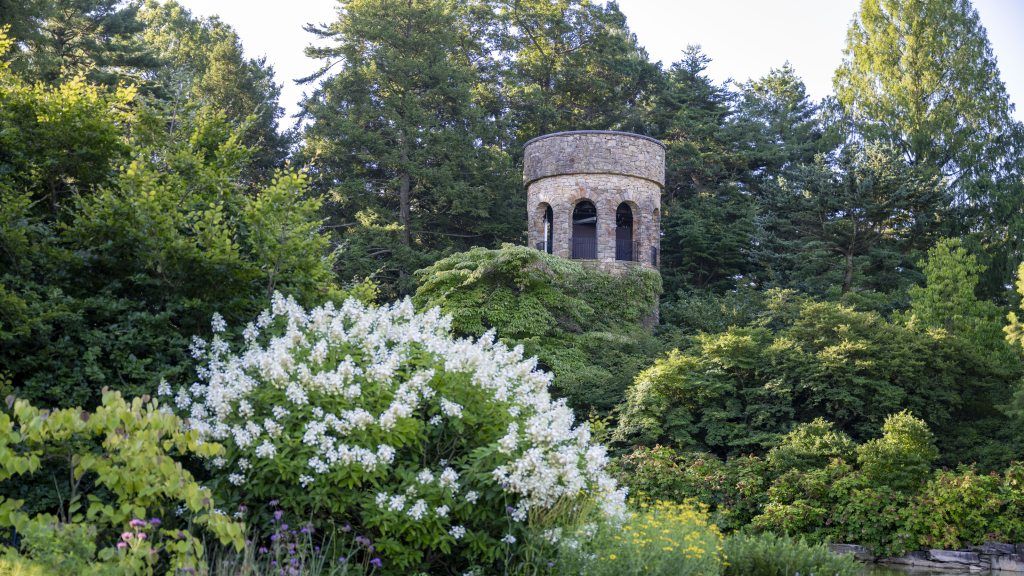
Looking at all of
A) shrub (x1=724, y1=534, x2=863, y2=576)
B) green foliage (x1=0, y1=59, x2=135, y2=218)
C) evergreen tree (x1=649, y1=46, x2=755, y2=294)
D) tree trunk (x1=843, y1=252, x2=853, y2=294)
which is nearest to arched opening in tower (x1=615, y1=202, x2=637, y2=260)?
evergreen tree (x1=649, y1=46, x2=755, y2=294)

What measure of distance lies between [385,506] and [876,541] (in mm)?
7733

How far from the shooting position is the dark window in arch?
20.0m

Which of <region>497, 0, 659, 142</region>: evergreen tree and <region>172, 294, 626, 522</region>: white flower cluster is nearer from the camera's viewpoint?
<region>172, 294, 626, 522</region>: white flower cluster

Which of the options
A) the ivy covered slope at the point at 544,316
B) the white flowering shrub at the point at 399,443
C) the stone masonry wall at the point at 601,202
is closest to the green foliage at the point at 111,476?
the white flowering shrub at the point at 399,443

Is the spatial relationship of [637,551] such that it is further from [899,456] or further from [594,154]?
Answer: [594,154]

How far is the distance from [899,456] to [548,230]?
408 inches

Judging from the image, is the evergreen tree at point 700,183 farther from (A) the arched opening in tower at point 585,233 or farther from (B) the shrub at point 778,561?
(B) the shrub at point 778,561

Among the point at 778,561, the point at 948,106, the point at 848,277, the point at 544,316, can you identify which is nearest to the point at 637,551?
the point at 778,561

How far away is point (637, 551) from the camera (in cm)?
572

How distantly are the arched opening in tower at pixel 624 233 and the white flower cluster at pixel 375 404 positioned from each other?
13.7m

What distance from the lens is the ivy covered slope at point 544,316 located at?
15.4 meters

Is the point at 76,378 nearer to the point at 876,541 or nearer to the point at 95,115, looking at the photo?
the point at 95,115

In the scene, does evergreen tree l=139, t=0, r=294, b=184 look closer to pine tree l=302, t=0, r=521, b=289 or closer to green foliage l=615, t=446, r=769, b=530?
pine tree l=302, t=0, r=521, b=289

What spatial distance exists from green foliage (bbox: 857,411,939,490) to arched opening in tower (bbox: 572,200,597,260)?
8677 millimetres
